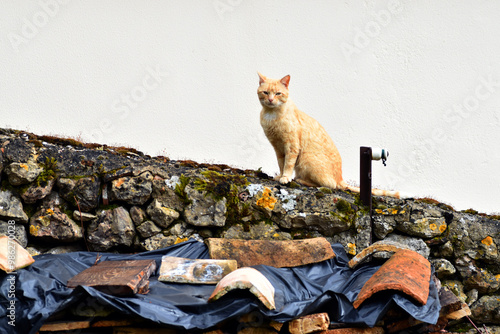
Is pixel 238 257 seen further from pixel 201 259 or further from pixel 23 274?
pixel 23 274

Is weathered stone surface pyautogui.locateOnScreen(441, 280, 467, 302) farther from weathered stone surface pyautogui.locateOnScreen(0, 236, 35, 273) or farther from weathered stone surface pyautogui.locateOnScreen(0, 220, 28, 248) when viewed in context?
weathered stone surface pyautogui.locateOnScreen(0, 220, 28, 248)

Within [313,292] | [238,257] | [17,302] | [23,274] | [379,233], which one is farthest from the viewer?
[379,233]

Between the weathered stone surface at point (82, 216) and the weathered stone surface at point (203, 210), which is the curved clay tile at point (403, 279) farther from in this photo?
the weathered stone surface at point (82, 216)

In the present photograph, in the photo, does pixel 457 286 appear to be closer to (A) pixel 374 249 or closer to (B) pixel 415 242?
(B) pixel 415 242

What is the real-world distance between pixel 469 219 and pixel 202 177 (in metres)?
3.82

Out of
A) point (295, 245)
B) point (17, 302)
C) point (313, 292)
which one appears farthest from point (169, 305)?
point (295, 245)

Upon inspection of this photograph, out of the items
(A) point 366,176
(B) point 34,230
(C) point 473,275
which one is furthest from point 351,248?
(B) point 34,230

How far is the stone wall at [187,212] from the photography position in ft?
14.9

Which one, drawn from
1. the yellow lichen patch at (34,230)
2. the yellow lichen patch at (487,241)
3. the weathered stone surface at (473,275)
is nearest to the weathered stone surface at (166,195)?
the yellow lichen patch at (34,230)

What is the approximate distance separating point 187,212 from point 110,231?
2.94 ft

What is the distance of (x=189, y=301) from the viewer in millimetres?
3252

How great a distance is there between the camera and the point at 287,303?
3465mm

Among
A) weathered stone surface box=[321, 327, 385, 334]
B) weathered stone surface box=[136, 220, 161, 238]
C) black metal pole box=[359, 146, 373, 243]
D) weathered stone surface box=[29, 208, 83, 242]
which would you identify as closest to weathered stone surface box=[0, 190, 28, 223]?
weathered stone surface box=[29, 208, 83, 242]

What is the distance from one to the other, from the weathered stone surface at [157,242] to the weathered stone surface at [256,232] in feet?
2.12
